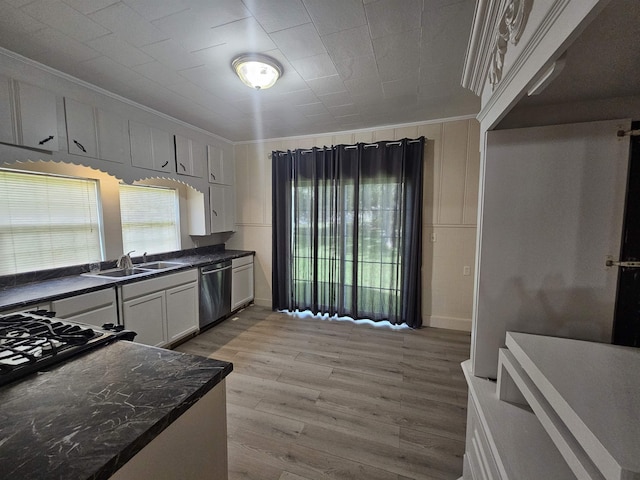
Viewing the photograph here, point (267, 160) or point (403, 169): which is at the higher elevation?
point (267, 160)

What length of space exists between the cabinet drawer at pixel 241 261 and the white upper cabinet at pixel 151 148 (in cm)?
147

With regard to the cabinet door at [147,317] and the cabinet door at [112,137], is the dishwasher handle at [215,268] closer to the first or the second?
the cabinet door at [147,317]

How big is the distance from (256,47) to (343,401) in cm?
280

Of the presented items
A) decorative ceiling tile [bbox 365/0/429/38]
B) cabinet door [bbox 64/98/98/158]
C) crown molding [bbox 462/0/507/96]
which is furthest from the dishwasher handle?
crown molding [bbox 462/0/507/96]

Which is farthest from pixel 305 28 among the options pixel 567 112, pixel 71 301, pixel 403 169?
pixel 71 301

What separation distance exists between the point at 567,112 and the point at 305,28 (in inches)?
60.5

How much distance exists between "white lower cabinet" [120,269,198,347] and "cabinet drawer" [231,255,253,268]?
28.4 inches

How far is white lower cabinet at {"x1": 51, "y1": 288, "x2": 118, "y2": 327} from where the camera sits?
1996mm

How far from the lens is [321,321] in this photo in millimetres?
3822

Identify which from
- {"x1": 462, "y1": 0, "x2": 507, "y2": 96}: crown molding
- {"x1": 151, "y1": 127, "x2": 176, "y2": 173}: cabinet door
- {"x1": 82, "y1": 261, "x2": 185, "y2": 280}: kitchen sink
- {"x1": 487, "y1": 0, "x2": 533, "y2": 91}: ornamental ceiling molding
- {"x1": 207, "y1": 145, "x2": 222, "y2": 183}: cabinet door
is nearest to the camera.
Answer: {"x1": 487, "y1": 0, "x2": 533, "y2": 91}: ornamental ceiling molding

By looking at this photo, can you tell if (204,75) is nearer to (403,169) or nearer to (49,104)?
(49,104)

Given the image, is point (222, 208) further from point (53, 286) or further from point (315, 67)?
point (315, 67)

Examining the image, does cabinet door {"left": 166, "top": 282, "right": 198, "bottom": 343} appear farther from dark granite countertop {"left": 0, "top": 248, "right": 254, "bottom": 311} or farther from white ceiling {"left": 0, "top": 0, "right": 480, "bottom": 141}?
white ceiling {"left": 0, "top": 0, "right": 480, "bottom": 141}

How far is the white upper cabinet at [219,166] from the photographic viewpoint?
3917mm
